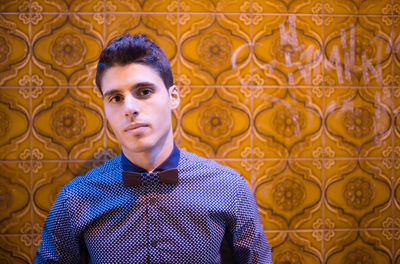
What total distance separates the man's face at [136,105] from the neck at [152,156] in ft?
0.10

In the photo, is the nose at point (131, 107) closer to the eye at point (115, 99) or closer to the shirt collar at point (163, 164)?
the eye at point (115, 99)

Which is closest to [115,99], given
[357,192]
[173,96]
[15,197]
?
[173,96]

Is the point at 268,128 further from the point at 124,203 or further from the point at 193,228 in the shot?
the point at 124,203

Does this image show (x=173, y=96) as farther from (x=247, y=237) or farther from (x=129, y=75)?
(x=247, y=237)

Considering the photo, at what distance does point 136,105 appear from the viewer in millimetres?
803

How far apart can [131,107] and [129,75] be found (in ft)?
0.33

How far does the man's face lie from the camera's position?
2.64 feet

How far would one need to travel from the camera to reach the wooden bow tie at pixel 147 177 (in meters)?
0.86

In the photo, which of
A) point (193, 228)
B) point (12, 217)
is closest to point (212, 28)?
point (193, 228)

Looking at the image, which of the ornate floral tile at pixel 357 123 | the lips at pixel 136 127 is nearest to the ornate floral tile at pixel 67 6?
the lips at pixel 136 127

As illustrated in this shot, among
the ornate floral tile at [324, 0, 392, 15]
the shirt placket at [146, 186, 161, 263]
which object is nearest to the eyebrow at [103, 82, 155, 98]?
the shirt placket at [146, 186, 161, 263]

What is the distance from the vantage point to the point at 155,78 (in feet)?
2.75

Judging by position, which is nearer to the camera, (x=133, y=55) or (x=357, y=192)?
(x=133, y=55)

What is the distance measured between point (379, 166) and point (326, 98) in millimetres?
398
